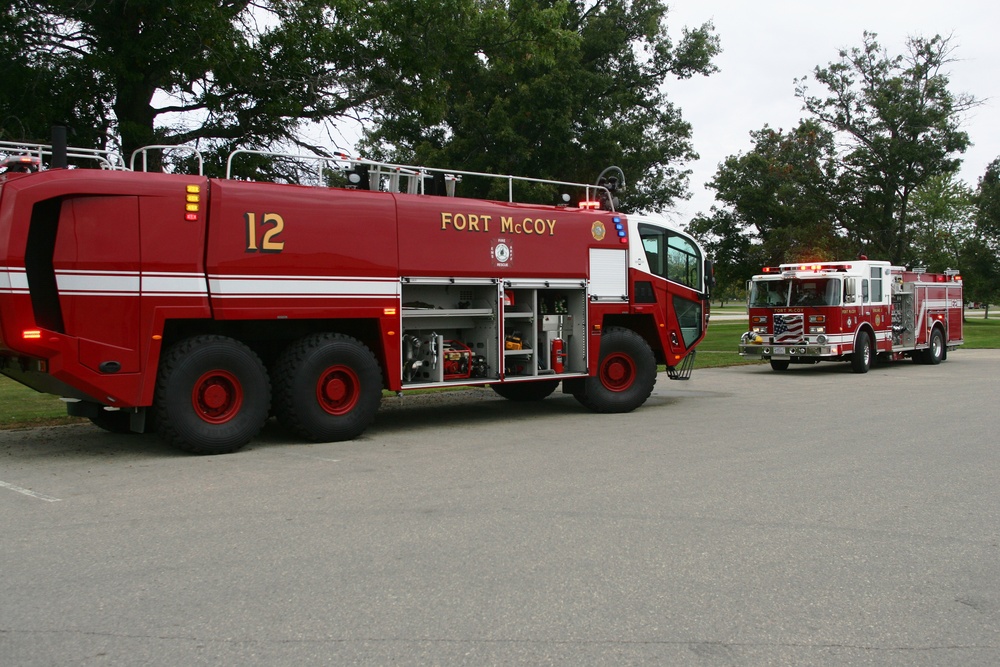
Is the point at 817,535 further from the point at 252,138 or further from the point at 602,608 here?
the point at 252,138

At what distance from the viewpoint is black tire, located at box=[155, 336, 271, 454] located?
9.52 meters

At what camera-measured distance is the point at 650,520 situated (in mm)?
6684

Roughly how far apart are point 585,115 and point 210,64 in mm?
17498

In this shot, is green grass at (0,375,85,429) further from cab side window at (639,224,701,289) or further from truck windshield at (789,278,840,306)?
truck windshield at (789,278,840,306)

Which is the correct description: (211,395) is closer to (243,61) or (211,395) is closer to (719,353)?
(243,61)

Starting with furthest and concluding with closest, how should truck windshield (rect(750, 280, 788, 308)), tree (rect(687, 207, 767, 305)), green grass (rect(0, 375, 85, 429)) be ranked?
1. tree (rect(687, 207, 767, 305))
2. truck windshield (rect(750, 280, 788, 308))
3. green grass (rect(0, 375, 85, 429))

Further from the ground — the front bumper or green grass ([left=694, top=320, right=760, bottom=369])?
the front bumper

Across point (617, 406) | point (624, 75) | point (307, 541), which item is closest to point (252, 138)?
point (617, 406)

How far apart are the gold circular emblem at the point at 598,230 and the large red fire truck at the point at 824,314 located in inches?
386

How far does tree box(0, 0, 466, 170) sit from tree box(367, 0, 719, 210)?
5.19m

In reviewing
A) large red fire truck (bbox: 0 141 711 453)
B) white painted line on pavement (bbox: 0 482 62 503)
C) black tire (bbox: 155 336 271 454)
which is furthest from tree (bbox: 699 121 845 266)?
white painted line on pavement (bbox: 0 482 62 503)

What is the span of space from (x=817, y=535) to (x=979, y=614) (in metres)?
1.55

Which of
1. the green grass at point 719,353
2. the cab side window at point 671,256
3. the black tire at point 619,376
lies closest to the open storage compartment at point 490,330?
the black tire at point 619,376

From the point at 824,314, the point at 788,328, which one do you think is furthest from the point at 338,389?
the point at 824,314
